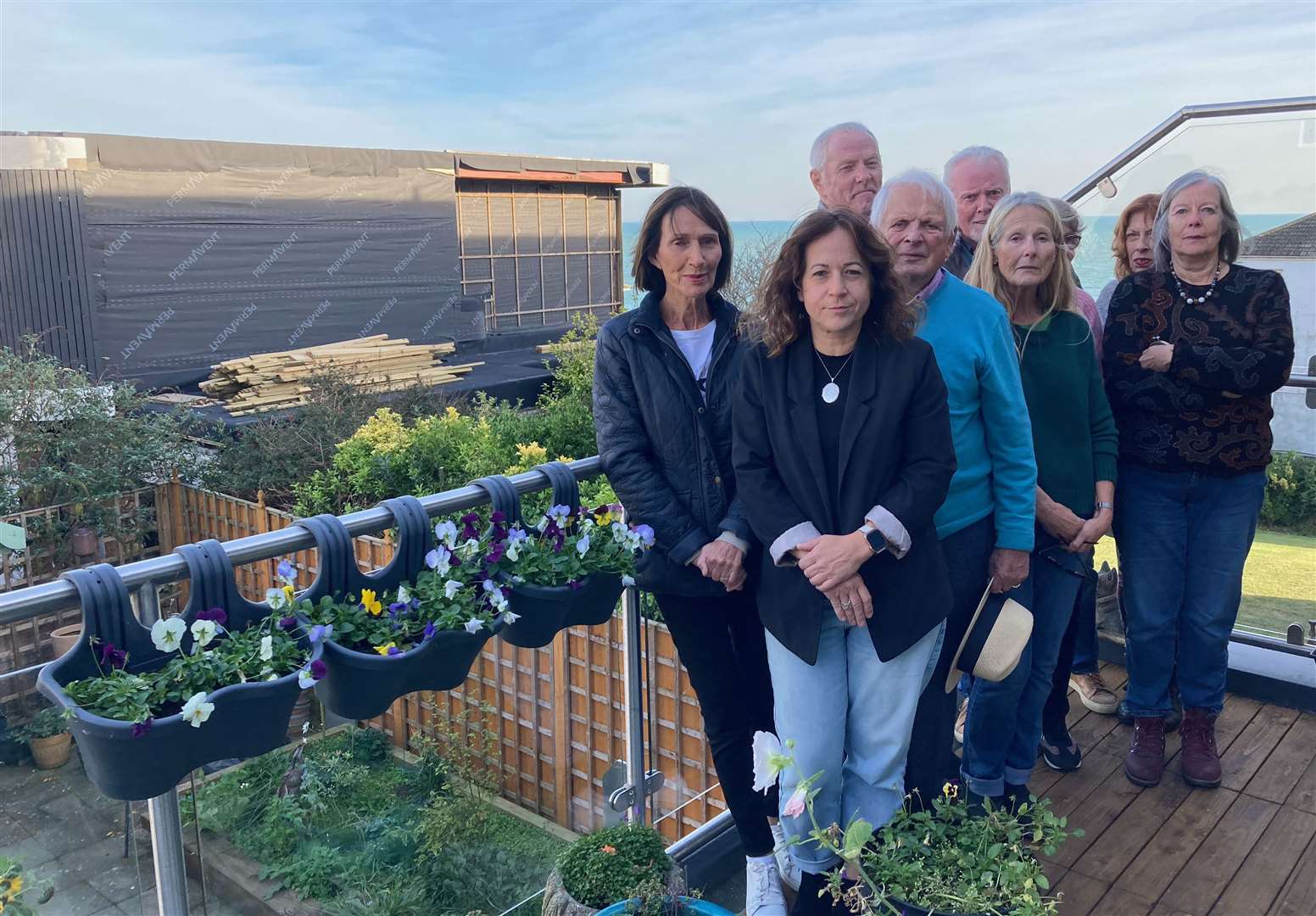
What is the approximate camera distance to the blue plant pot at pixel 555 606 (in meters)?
1.82

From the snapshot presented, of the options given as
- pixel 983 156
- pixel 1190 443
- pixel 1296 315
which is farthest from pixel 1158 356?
pixel 1296 315

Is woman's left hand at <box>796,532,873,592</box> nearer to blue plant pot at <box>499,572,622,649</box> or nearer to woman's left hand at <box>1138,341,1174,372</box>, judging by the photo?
blue plant pot at <box>499,572,622,649</box>

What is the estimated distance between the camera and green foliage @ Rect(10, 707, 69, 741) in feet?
4.20

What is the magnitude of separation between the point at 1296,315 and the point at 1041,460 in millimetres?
2037

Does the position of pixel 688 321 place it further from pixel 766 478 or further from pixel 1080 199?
pixel 1080 199

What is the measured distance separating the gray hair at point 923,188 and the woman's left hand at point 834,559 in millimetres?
750

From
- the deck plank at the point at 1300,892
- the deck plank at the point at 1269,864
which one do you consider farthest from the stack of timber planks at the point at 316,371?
the deck plank at the point at 1300,892

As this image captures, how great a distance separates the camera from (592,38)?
210 feet

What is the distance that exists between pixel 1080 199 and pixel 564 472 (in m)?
2.99

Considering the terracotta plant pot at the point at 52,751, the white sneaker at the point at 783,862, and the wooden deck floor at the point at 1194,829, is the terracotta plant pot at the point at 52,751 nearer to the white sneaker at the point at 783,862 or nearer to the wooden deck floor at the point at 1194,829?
the white sneaker at the point at 783,862

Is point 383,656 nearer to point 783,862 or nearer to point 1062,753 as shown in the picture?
point 783,862

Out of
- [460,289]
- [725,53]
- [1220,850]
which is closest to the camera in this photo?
[1220,850]

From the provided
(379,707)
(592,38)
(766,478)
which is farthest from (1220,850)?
(592,38)

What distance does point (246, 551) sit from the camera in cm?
146
